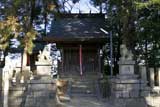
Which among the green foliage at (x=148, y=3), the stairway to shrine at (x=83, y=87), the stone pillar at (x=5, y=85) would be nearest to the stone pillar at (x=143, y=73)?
the stairway to shrine at (x=83, y=87)

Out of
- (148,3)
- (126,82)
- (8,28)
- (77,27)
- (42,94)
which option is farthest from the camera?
(77,27)

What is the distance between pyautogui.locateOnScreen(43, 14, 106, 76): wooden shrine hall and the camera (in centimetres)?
2420

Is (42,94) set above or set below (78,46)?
below

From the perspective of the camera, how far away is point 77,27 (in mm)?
26312

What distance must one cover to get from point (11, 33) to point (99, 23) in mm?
7034

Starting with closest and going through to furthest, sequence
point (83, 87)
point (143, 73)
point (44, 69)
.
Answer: point (44, 69) < point (143, 73) < point (83, 87)

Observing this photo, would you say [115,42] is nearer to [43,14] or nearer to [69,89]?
[43,14]

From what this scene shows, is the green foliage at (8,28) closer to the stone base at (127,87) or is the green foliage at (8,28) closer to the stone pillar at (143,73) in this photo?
the stone pillar at (143,73)

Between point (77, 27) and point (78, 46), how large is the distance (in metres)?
1.77

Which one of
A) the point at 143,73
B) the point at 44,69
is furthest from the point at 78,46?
the point at 44,69

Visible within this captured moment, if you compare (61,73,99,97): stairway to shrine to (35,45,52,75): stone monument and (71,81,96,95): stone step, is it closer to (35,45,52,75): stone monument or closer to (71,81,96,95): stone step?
(71,81,96,95): stone step

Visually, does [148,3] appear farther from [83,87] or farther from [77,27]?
[77,27]

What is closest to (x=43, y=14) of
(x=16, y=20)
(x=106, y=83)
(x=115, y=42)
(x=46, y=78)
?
(x=16, y=20)

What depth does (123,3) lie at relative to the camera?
64.2 feet
